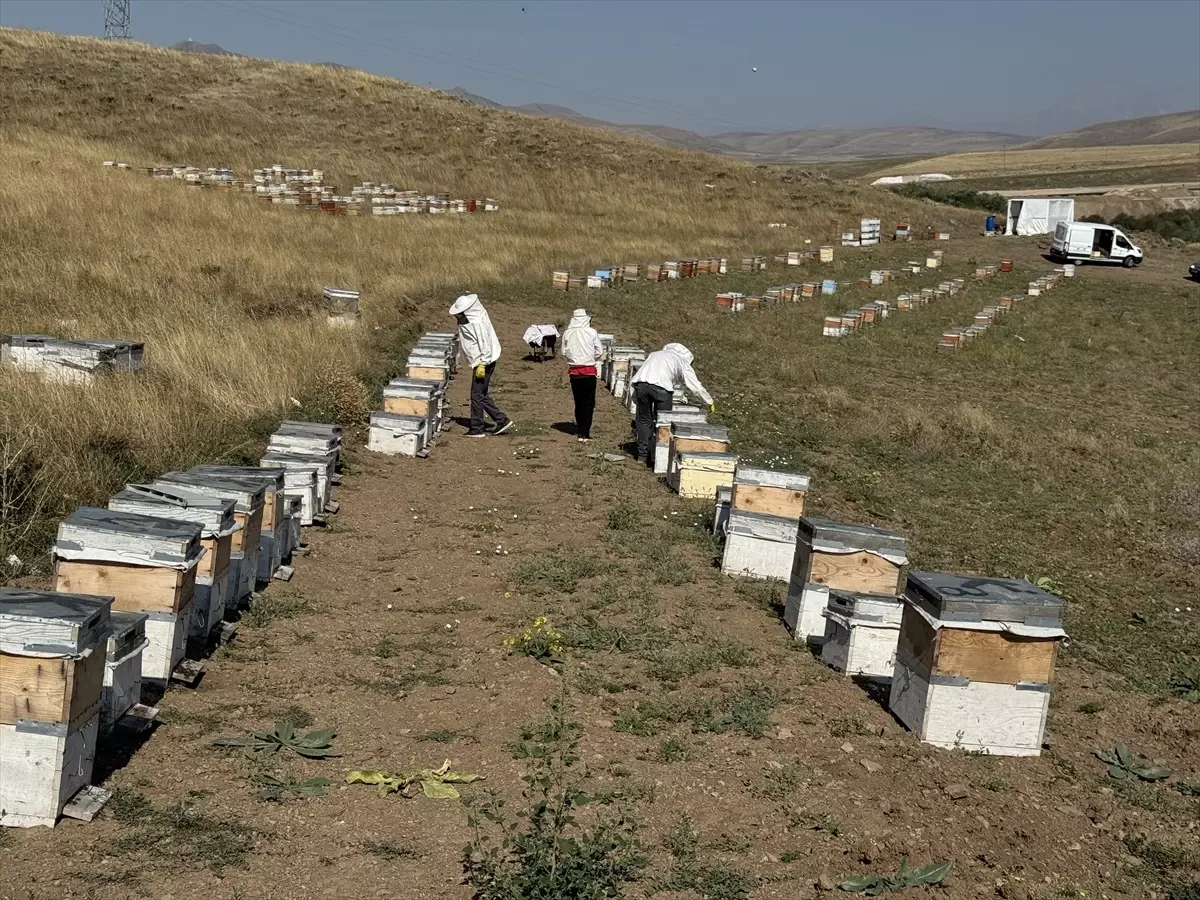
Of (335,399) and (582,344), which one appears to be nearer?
(335,399)

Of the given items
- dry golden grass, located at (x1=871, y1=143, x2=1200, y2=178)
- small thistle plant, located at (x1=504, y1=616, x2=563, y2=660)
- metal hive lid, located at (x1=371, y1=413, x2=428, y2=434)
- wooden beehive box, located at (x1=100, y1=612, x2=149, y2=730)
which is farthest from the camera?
dry golden grass, located at (x1=871, y1=143, x2=1200, y2=178)

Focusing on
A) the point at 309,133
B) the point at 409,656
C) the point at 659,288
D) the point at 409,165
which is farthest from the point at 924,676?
the point at 309,133

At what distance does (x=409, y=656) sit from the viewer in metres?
7.80

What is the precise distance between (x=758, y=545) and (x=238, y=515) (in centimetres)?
422

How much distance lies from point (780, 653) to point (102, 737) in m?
4.38

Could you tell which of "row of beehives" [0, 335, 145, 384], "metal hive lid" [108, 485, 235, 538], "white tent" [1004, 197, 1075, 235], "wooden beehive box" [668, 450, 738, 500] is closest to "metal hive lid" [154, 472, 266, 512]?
"metal hive lid" [108, 485, 235, 538]

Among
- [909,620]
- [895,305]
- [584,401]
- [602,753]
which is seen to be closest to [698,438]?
[584,401]

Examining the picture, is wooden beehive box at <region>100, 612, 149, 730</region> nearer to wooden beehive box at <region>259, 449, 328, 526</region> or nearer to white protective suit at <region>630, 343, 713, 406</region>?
wooden beehive box at <region>259, 449, 328, 526</region>

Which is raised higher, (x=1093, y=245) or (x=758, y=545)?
(x=1093, y=245)

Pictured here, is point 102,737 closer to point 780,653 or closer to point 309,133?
point 780,653

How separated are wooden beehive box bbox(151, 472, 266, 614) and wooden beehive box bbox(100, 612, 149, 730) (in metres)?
1.60

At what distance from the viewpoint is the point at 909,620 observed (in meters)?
6.96

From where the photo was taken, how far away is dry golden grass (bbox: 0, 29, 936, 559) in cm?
1123

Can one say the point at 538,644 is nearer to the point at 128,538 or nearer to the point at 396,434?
the point at 128,538
